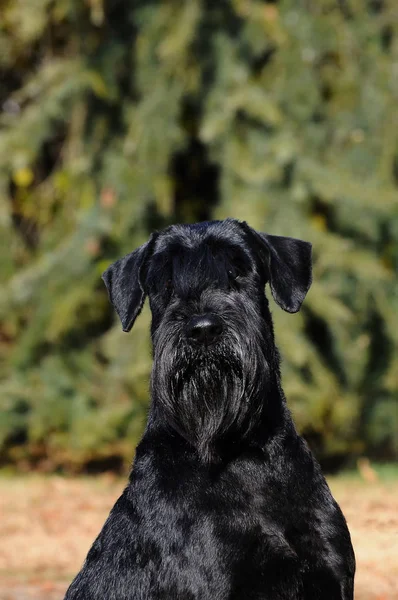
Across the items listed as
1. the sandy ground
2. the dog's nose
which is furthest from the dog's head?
the sandy ground

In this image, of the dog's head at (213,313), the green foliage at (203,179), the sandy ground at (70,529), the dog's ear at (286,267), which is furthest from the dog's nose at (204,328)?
the green foliage at (203,179)

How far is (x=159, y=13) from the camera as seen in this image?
27.9 ft

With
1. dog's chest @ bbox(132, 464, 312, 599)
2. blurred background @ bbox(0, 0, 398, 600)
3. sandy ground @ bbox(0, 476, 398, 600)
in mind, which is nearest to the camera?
dog's chest @ bbox(132, 464, 312, 599)

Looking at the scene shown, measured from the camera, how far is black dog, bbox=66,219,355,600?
297cm

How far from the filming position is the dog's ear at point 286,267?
3469 mm

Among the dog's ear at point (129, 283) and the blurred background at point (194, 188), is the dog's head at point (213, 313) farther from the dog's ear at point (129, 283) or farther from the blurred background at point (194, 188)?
the blurred background at point (194, 188)

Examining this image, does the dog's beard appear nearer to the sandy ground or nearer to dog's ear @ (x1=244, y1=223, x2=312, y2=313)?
dog's ear @ (x1=244, y1=223, x2=312, y2=313)

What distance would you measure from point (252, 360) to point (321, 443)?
244 inches

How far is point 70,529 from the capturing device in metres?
7.25

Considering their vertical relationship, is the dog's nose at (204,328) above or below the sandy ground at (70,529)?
above

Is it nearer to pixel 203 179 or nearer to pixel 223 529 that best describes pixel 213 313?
pixel 223 529

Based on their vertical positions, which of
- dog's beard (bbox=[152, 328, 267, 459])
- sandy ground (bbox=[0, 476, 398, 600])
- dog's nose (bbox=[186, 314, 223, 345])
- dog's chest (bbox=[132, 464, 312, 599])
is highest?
dog's nose (bbox=[186, 314, 223, 345])

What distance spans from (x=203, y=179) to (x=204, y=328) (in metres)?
6.45

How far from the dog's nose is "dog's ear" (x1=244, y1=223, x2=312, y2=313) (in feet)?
1.32
